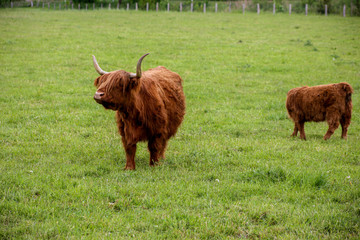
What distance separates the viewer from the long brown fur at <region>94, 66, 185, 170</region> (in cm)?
626

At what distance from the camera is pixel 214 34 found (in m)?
26.6

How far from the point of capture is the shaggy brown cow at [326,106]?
8.68 m

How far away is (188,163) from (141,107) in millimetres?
1360

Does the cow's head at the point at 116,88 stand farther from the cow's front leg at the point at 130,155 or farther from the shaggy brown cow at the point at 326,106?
the shaggy brown cow at the point at 326,106

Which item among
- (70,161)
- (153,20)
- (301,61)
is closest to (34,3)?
(153,20)

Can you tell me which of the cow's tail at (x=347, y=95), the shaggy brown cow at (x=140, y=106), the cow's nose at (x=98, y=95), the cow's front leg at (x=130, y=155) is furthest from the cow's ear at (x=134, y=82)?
the cow's tail at (x=347, y=95)

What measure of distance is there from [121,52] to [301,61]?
27.8ft

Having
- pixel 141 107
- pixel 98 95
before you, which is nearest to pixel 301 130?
pixel 141 107

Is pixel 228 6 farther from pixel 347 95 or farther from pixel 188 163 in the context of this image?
pixel 188 163

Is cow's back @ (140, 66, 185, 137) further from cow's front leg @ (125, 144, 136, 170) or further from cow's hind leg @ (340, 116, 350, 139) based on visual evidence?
cow's hind leg @ (340, 116, 350, 139)

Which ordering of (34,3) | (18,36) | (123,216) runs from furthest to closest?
(34,3), (18,36), (123,216)

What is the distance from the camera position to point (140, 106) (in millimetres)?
6566

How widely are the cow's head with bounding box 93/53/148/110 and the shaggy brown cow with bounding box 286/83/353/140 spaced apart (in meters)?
4.33

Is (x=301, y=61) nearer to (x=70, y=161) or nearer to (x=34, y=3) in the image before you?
(x=70, y=161)
